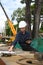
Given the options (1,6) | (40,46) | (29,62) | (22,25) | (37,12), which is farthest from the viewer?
(1,6)

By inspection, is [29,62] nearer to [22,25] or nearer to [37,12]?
[22,25]

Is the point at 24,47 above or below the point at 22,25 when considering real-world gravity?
below

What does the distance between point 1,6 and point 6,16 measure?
1352mm

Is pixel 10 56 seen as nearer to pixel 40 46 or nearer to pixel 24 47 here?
pixel 24 47

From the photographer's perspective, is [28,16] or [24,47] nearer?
[24,47]

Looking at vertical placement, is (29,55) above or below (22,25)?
below

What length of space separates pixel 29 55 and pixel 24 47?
85 cm

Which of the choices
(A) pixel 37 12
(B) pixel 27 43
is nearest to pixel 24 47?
(B) pixel 27 43

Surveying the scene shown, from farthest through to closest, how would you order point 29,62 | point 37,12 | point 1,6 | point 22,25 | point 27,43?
1. point 1,6
2. point 37,12
3. point 27,43
4. point 22,25
5. point 29,62

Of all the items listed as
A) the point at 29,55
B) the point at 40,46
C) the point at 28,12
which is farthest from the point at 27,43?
the point at 28,12

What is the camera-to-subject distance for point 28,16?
93.0 ft

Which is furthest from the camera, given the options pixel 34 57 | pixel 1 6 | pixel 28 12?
pixel 1 6

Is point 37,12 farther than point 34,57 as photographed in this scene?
Yes

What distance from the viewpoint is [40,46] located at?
551 inches
